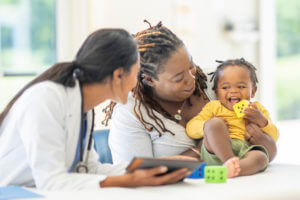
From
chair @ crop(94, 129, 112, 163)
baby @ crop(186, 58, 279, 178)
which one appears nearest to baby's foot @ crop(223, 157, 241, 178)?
baby @ crop(186, 58, 279, 178)

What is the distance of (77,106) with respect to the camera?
164 centimetres

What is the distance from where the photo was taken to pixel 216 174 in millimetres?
1744

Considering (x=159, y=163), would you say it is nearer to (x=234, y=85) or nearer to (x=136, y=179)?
(x=136, y=179)

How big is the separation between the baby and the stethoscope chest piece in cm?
53

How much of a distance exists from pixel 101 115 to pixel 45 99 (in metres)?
2.07

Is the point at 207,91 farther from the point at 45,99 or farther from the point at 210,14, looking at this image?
the point at 210,14

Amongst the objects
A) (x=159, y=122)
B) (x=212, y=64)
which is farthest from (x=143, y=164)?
(x=212, y=64)

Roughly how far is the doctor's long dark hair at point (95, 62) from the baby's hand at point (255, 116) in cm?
68

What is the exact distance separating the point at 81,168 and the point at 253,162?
0.70 m

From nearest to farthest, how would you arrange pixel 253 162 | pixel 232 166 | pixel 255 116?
pixel 232 166, pixel 253 162, pixel 255 116

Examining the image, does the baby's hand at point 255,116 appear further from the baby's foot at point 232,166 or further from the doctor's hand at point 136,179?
the doctor's hand at point 136,179

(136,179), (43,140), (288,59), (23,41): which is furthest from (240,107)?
(288,59)

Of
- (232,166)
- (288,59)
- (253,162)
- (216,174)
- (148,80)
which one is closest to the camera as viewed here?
(216,174)

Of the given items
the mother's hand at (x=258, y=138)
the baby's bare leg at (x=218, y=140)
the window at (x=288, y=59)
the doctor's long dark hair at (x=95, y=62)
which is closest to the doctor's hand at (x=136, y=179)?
the doctor's long dark hair at (x=95, y=62)
